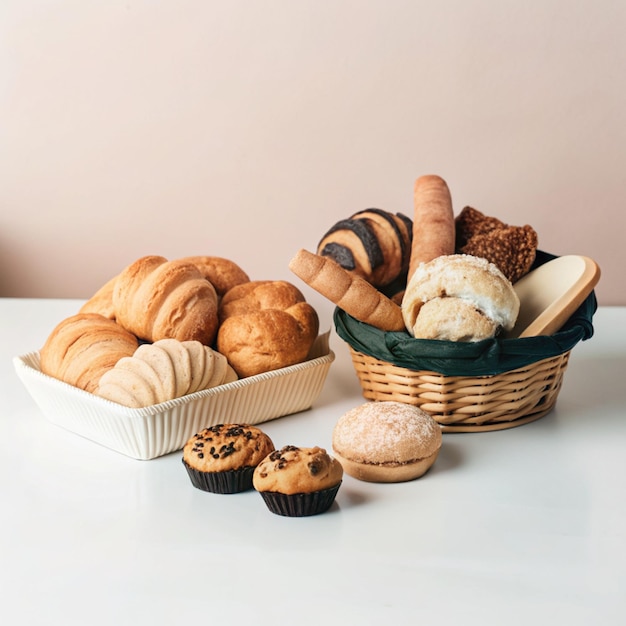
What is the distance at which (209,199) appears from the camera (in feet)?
7.28

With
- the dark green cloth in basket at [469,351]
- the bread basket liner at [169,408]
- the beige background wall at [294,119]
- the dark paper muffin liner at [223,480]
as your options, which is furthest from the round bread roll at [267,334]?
the beige background wall at [294,119]

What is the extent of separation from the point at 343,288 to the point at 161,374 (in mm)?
272

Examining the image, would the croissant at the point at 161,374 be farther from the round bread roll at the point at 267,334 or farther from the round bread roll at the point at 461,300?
the round bread roll at the point at 461,300

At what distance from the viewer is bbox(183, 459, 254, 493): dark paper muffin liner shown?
94 cm

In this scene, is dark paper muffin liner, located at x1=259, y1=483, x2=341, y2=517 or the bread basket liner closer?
dark paper muffin liner, located at x1=259, y1=483, x2=341, y2=517

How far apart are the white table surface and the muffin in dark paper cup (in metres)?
0.02

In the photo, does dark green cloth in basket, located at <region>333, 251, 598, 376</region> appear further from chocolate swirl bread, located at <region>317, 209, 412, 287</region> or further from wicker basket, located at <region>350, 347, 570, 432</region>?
chocolate swirl bread, located at <region>317, 209, 412, 287</region>

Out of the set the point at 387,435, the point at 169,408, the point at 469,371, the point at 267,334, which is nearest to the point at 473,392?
the point at 469,371

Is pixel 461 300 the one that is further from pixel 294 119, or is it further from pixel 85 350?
pixel 294 119

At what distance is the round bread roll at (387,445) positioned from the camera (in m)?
0.96

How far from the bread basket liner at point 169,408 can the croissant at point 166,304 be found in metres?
0.13

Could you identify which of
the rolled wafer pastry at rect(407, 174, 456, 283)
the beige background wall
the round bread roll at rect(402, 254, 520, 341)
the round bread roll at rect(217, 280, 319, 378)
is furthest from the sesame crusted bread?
the beige background wall

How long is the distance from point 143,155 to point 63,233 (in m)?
0.33

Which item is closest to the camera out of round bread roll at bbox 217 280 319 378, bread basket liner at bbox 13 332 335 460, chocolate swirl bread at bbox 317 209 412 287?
bread basket liner at bbox 13 332 335 460
